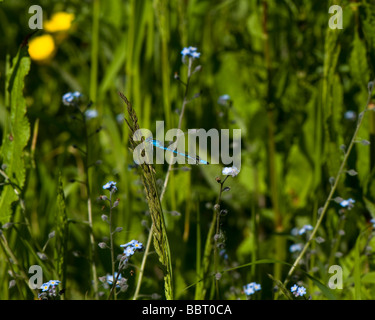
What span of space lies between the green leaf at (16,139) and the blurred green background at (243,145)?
0.07 ft

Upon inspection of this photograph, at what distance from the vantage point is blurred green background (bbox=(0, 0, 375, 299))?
57.3 inches

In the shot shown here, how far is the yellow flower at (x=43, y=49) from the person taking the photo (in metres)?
2.56

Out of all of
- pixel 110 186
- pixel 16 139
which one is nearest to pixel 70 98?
pixel 16 139

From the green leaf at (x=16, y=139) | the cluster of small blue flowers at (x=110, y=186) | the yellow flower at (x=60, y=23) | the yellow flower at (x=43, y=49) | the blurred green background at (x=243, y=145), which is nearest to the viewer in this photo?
the cluster of small blue flowers at (x=110, y=186)

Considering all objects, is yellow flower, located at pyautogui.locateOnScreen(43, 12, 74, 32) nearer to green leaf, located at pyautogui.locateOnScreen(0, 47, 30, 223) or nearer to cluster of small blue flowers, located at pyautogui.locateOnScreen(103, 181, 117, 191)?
green leaf, located at pyautogui.locateOnScreen(0, 47, 30, 223)

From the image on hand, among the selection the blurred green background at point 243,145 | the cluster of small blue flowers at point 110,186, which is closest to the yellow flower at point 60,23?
the blurred green background at point 243,145

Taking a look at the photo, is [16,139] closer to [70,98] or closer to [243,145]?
[70,98]

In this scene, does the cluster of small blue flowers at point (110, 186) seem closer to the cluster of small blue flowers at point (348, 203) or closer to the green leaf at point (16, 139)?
the green leaf at point (16, 139)

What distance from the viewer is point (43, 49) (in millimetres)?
2574

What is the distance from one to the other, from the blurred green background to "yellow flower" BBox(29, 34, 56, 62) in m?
0.38

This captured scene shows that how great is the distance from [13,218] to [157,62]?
0.91m

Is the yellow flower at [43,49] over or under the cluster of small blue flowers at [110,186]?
over

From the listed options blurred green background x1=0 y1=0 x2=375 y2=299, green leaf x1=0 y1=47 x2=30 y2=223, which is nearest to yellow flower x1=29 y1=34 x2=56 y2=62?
blurred green background x1=0 y1=0 x2=375 y2=299
